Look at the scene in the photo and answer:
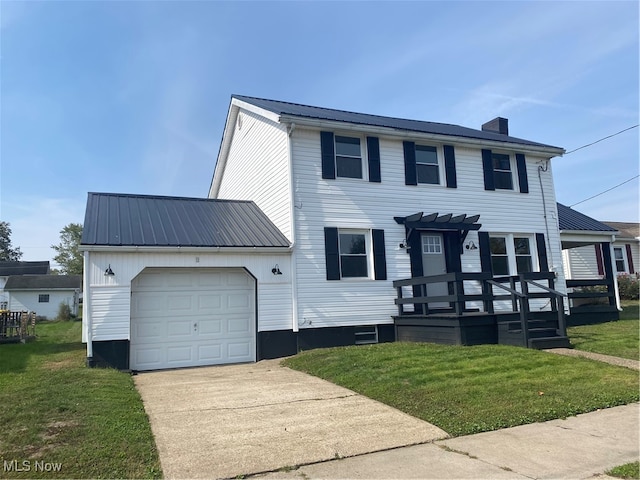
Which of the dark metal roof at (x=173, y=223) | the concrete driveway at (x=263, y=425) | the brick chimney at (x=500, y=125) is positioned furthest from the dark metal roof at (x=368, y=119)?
the concrete driveway at (x=263, y=425)

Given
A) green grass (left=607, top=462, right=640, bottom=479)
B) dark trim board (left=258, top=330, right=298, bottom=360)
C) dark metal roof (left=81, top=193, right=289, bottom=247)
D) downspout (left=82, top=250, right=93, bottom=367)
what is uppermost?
dark metal roof (left=81, top=193, right=289, bottom=247)

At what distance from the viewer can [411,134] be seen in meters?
13.5

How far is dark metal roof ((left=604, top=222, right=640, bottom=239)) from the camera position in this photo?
27719 millimetres

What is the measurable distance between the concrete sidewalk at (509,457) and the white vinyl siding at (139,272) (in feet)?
22.8

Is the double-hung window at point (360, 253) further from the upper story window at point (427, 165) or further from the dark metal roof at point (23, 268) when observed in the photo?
the dark metal roof at point (23, 268)

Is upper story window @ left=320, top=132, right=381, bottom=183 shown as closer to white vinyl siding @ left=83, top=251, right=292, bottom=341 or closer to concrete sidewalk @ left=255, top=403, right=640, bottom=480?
white vinyl siding @ left=83, top=251, right=292, bottom=341

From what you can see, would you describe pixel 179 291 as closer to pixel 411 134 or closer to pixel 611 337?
pixel 411 134

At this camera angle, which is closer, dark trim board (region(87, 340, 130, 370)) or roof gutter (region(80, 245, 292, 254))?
dark trim board (region(87, 340, 130, 370))

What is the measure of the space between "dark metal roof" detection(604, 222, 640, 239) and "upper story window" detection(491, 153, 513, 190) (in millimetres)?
14643

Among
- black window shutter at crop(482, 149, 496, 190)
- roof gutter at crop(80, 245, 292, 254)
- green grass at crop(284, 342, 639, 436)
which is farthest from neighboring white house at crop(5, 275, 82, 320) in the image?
black window shutter at crop(482, 149, 496, 190)

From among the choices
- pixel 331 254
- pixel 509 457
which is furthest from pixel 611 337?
pixel 509 457

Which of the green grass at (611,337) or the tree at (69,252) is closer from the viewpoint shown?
the green grass at (611,337)

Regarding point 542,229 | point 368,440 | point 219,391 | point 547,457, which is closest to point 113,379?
point 219,391

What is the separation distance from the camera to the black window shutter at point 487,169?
1473 cm
